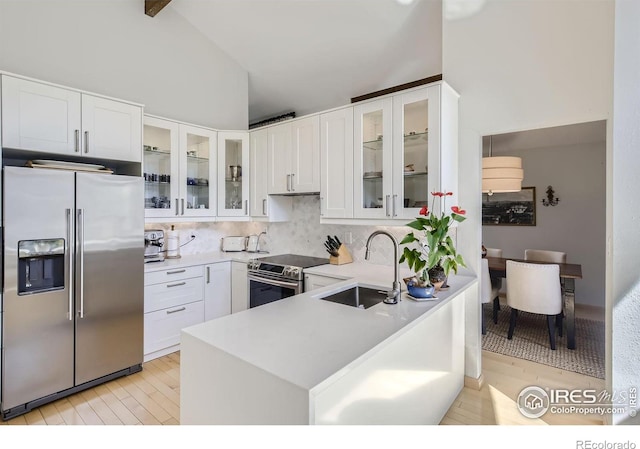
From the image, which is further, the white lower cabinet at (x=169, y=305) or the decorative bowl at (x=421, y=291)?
the white lower cabinet at (x=169, y=305)

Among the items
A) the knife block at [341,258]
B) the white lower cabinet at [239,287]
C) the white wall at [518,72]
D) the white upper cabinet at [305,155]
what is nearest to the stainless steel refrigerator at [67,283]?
the white lower cabinet at [239,287]

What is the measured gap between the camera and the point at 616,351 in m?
1.65

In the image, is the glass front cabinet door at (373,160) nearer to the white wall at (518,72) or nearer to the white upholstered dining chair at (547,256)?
the white wall at (518,72)

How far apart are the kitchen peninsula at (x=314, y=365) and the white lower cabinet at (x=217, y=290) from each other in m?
1.84

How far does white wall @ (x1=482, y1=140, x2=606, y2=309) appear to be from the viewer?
4.76m

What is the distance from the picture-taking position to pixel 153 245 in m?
3.38

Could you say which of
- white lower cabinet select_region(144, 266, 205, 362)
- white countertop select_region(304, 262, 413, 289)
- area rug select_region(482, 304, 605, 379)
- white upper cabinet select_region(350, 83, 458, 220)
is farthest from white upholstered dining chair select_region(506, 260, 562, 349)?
white lower cabinet select_region(144, 266, 205, 362)

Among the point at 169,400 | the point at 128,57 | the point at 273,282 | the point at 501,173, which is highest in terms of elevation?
the point at 128,57

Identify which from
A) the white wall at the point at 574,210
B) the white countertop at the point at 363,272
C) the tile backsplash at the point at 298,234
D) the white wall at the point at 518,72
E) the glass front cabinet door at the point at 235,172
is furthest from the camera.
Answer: the white wall at the point at 574,210

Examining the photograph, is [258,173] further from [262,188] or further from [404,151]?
[404,151]

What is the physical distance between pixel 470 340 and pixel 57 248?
320 cm

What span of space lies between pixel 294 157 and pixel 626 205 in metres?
2.53

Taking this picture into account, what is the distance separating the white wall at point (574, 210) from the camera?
476 centimetres

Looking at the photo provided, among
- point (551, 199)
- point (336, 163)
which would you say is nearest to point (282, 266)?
point (336, 163)
